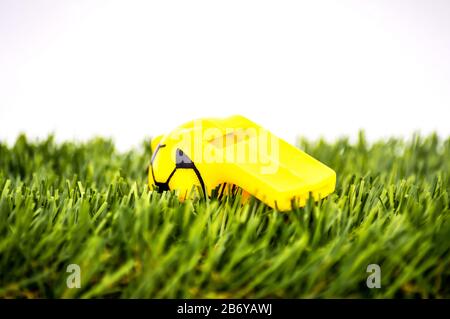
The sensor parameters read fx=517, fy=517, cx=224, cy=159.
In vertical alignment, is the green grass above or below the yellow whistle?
below

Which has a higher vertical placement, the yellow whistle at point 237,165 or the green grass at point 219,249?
the yellow whistle at point 237,165

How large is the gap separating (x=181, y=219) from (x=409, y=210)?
2.00ft

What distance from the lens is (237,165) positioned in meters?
1.38

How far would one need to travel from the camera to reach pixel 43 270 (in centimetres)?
109

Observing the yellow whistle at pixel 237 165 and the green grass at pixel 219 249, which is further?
the yellow whistle at pixel 237 165

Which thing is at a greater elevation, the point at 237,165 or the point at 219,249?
the point at 237,165

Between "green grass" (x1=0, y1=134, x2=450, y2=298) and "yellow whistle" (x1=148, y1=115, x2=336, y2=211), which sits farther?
"yellow whistle" (x1=148, y1=115, x2=336, y2=211)

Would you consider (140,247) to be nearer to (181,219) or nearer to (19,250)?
(181,219)

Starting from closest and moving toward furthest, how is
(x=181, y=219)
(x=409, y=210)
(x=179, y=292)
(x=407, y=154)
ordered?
(x=179, y=292) < (x=181, y=219) < (x=409, y=210) < (x=407, y=154)

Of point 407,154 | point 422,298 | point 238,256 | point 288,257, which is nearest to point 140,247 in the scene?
point 238,256

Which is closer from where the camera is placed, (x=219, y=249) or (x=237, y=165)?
(x=219, y=249)

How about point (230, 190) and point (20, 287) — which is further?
point (230, 190)

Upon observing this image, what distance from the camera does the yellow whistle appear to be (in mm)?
1362

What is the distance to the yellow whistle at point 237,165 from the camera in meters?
1.36
